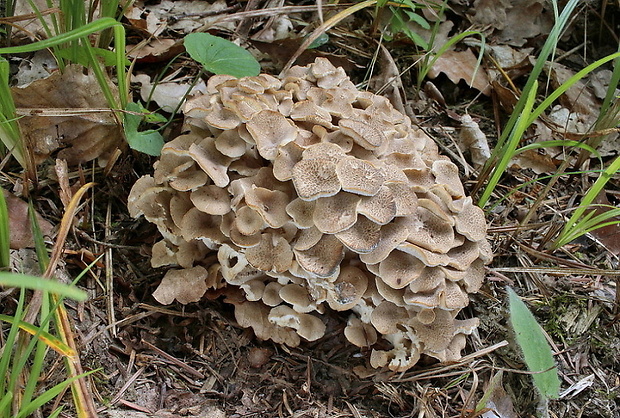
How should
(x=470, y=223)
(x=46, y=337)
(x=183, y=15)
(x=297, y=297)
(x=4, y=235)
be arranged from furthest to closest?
(x=183, y=15) < (x=297, y=297) < (x=470, y=223) < (x=4, y=235) < (x=46, y=337)

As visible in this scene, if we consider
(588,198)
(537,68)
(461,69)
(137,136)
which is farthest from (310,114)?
(461,69)

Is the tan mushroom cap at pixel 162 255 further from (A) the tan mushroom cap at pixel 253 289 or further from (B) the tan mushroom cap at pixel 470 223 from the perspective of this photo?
(B) the tan mushroom cap at pixel 470 223

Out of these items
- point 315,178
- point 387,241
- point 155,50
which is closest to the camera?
point 315,178

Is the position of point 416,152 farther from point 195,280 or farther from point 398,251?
point 195,280

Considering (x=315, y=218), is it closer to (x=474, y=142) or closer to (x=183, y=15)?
(x=474, y=142)

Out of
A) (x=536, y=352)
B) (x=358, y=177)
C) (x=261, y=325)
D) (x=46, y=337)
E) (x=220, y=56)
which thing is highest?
(x=220, y=56)

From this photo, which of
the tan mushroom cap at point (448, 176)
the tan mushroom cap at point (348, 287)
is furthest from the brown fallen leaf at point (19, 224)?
the tan mushroom cap at point (448, 176)

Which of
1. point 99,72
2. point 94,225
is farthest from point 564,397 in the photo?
point 99,72
